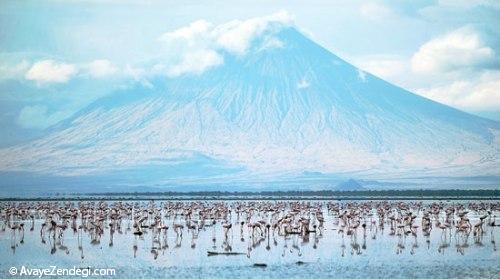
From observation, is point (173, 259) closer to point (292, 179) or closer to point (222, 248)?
point (222, 248)

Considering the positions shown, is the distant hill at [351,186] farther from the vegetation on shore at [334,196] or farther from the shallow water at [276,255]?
the shallow water at [276,255]

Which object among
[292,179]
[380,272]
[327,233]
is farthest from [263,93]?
[380,272]

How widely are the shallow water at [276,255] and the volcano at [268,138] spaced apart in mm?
122670

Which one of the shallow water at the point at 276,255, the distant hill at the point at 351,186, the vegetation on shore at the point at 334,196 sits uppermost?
the distant hill at the point at 351,186

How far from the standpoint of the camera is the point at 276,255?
1160 inches

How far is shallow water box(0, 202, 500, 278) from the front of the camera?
Result: 83.3 feet

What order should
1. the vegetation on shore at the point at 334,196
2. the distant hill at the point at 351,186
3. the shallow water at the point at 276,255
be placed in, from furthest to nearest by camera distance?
the distant hill at the point at 351,186, the vegetation on shore at the point at 334,196, the shallow water at the point at 276,255

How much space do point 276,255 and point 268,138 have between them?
13924cm

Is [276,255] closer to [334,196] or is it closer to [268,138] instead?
[334,196]

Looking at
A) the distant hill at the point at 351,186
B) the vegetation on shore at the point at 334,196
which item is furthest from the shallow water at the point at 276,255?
the distant hill at the point at 351,186

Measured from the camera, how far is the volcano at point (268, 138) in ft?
541

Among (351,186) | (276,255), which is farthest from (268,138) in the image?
(276,255)

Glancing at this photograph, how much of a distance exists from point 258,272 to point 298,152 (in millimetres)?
140342

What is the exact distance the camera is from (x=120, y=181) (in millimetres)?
167750
